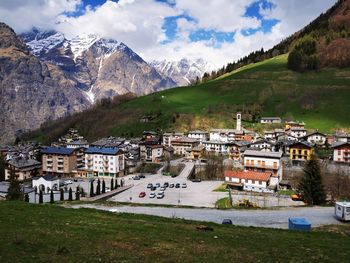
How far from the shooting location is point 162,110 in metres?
172

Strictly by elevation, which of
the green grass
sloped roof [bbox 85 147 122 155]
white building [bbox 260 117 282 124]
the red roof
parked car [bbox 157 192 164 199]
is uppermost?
white building [bbox 260 117 282 124]

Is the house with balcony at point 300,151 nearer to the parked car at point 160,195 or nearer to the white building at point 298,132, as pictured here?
the white building at point 298,132

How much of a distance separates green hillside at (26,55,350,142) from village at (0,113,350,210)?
1229cm

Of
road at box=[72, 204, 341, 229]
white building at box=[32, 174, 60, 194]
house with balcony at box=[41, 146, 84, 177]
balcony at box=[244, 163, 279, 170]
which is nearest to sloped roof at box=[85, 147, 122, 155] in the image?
house with balcony at box=[41, 146, 84, 177]

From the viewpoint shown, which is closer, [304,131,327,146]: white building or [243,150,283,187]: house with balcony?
[243,150,283,187]: house with balcony

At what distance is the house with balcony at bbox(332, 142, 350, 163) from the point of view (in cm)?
9028

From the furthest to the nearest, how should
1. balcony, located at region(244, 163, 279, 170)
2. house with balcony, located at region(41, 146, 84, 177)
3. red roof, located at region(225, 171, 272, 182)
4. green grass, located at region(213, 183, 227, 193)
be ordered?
house with balcony, located at region(41, 146, 84, 177) < balcony, located at region(244, 163, 279, 170) < red roof, located at region(225, 171, 272, 182) < green grass, located at region(213, 183, 227, 193)

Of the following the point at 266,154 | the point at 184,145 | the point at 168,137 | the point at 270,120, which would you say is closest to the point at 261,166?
the point at 266,154

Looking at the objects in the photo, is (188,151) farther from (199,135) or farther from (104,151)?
(104,151)

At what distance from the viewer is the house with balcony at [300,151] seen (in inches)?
3954

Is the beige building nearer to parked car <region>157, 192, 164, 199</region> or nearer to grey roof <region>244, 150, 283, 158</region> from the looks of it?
parked car <region>157, 192, 164, 199</region>

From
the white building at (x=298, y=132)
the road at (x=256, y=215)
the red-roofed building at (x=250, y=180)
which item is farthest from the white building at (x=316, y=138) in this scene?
the road at (x=256, y=215)

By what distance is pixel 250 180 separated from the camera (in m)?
78.8

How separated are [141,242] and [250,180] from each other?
62.4 m
